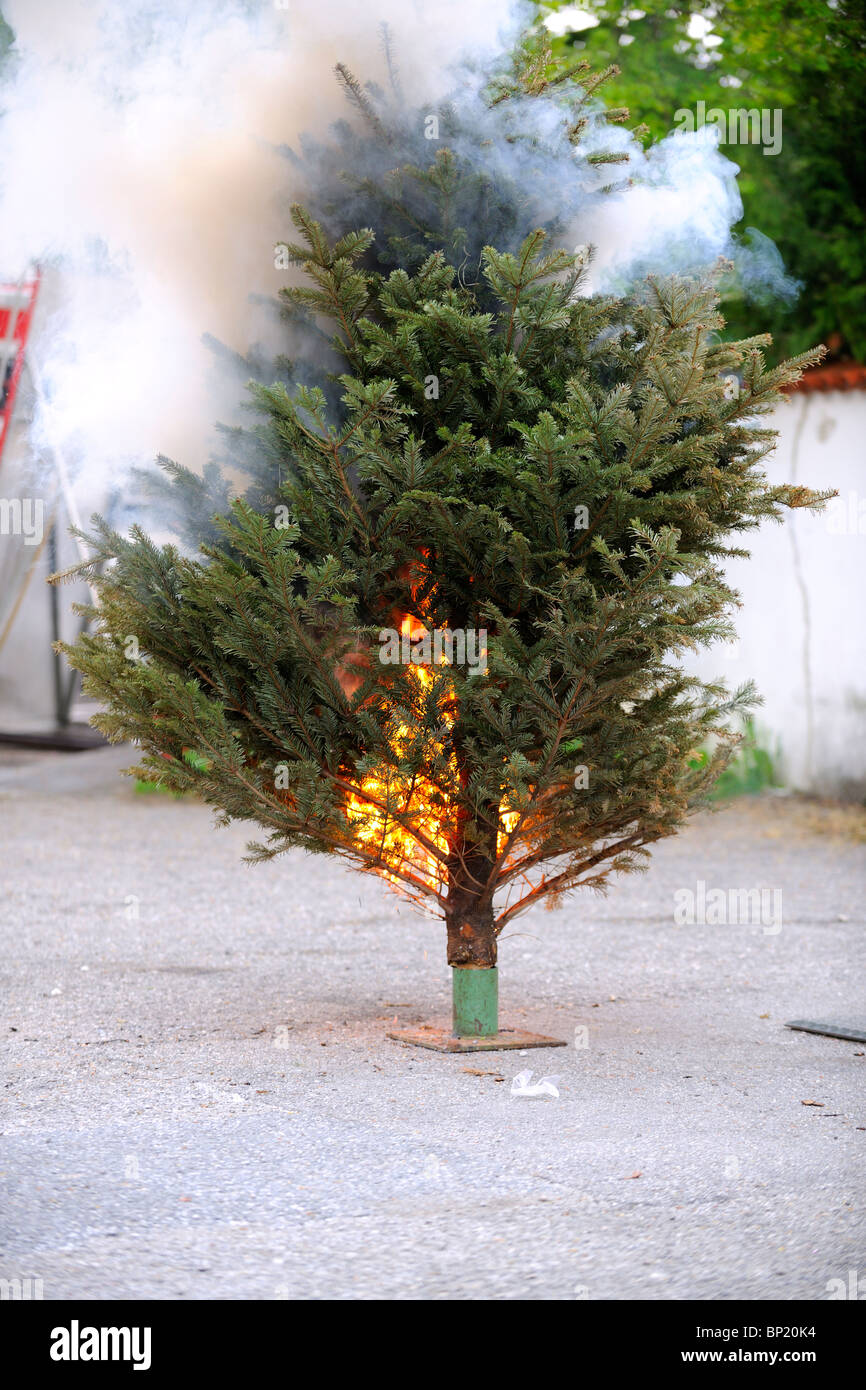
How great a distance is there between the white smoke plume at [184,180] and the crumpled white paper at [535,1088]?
8.67ft

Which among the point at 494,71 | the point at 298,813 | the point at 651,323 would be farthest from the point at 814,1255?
the point at 494,71

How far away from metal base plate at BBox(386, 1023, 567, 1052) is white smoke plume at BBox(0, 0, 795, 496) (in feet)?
7.93

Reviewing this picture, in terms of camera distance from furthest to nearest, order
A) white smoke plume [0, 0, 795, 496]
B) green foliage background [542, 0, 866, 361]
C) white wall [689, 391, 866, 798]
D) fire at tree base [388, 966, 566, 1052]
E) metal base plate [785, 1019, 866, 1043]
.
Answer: green foliage background [542, 0, 866, 361]
white wall [689, 391, 866, 798]
metal base plate [785, 1019, 866, 1043]
fire at tree base [388, 966, 566, 1052]
white smoke plume [0, 0, 795, 496]

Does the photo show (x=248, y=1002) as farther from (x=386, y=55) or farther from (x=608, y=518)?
(x=386, y=55)

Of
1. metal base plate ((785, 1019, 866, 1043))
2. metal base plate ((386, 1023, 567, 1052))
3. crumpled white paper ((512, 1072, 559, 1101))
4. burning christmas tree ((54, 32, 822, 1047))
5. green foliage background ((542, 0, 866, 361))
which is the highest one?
green foliage background ((542, 0, 866, 361))

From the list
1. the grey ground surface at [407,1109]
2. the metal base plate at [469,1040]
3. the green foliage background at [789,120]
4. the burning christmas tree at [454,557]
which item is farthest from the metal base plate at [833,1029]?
the green foliage background at [789,120]

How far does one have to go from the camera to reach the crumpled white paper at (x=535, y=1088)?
17.2ft

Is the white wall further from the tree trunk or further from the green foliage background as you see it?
the tree trunk

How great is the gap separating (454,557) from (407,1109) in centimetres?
190

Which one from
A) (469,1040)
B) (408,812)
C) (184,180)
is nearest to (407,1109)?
(469,1040)

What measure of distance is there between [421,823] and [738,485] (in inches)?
67.1

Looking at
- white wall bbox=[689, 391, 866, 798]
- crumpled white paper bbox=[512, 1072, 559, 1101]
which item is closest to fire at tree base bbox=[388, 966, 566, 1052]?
crumpled white paper bbox=[512, 1072, 559, 1101]

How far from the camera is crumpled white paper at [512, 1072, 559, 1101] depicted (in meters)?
5.23

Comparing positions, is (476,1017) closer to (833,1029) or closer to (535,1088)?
(535,1088)
